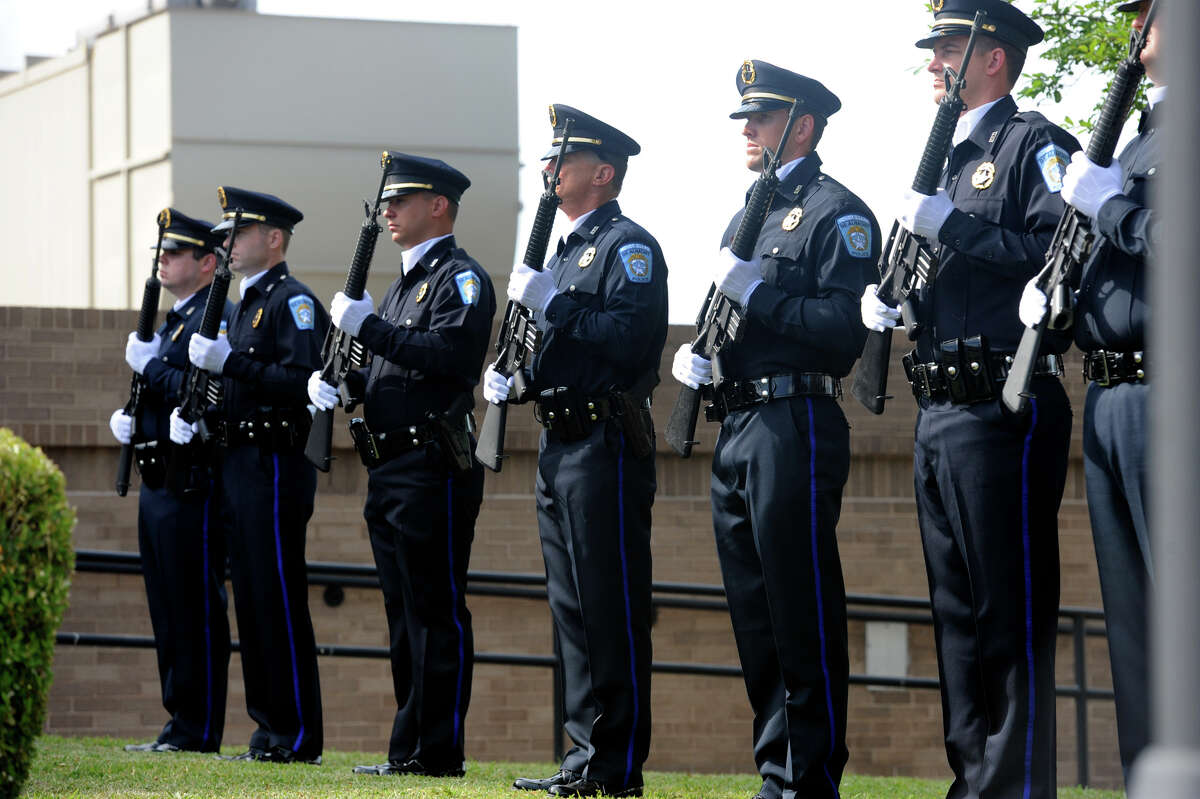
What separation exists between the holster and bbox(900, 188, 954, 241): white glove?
0.34 meters

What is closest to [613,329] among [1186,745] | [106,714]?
[1186,745]

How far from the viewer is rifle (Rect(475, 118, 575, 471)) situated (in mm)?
6234

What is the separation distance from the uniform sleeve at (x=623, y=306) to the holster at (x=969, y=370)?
1.36 meters

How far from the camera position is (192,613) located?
7996 millimetres

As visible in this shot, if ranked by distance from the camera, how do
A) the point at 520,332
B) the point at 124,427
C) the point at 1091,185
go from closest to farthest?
the point at 1091,185 < the point at 520,332 < the point at 124,427

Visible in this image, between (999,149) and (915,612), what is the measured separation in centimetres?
661

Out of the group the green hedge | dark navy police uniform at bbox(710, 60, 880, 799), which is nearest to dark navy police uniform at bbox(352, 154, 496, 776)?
dark navy police uniform at bbox(710, 60, 880, 799)

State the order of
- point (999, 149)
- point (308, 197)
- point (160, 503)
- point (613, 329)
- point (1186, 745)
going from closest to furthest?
point (1186, 745) < point (999, 149) < point (613, 329) < point (160, 503) < point (308, 197)

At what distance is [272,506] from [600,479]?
205cm

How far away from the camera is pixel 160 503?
805 centimetres

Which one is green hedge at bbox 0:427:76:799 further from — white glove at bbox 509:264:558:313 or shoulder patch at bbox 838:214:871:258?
shoulder patch at bbox 838:214:871:258

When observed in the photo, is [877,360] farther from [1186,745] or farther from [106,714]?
[106,714]

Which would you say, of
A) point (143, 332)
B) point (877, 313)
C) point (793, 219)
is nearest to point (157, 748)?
point (143, 332)

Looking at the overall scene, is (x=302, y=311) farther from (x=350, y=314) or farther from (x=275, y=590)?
(x=275, y=590)
